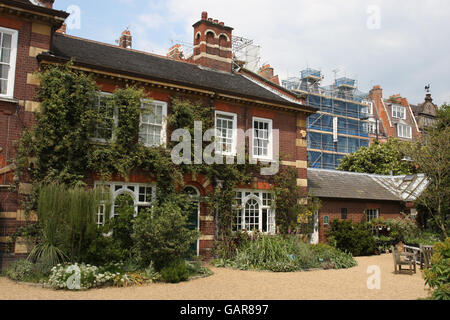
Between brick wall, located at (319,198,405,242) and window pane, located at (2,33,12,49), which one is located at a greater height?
window pane, located at (2,33,12,49)

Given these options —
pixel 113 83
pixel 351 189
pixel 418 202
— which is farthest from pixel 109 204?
pixel 418 202

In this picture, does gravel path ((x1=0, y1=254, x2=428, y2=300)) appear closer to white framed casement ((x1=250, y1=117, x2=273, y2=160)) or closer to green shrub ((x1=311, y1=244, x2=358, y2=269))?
green shrub ((x1=311, y1=244, x2=358, y2=269))

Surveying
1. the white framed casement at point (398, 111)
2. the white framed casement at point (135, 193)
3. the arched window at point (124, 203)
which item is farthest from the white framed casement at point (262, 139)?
the white framed casement at point (398, 111)

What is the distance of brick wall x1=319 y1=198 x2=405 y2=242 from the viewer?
64.8 feet

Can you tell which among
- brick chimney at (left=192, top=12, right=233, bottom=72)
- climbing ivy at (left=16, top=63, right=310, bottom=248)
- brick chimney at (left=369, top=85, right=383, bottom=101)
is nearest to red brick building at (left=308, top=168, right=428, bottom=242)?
climbing ivy at (left=16, top=63, right=310, bottom=248)

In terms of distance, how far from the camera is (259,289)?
10.1m

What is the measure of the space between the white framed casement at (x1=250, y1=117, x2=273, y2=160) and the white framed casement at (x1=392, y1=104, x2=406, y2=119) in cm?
4006

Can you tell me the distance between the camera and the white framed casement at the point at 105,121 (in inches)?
531

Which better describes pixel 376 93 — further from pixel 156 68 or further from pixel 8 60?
pixel 8 60

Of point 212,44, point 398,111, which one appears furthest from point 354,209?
point 398,111

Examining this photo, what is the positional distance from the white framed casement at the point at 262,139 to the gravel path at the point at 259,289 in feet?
19.7

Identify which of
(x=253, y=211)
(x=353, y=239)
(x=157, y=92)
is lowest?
(x=353, y=239)

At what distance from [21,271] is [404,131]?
166 feet

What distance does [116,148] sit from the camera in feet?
44.0
